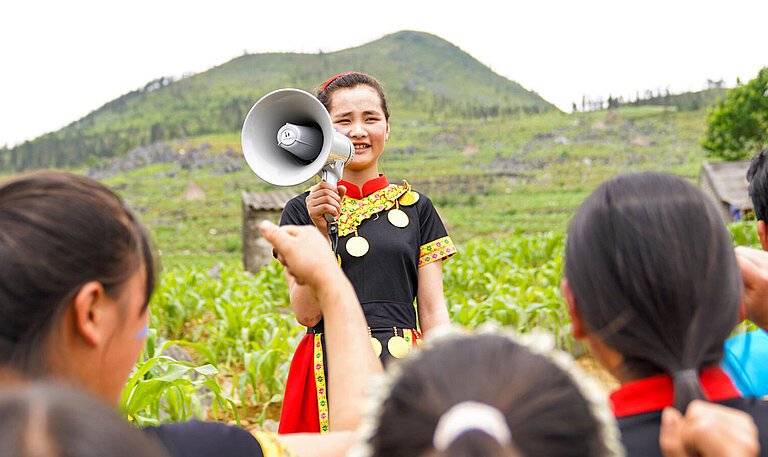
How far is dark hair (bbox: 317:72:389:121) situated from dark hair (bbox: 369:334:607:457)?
1541 mm

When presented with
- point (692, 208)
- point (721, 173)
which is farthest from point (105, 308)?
point (721, 173)

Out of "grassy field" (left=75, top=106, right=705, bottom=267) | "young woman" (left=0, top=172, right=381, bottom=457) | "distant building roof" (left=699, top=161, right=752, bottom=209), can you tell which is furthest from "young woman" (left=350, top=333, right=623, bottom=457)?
"grassy field" (left=75, top=106, right=705, bottom=267)

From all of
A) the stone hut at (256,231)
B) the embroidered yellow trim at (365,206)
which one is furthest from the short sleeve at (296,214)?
the stone hut at (256,231)

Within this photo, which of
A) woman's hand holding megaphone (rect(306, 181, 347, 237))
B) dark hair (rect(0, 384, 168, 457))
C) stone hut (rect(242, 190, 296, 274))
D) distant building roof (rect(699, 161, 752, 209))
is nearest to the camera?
dark hair (rect(0, 384, 168, 457))

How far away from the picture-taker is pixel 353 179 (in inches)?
83.1

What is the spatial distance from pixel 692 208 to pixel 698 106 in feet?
215

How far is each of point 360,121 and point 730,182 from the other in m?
16.1

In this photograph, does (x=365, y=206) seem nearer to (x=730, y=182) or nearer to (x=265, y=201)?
(x=265, y=201)

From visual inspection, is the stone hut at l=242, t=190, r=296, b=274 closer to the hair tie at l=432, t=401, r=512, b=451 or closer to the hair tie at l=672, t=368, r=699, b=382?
the hair tie at l=672, t=368, r=699, b=382

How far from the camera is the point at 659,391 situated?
968mm

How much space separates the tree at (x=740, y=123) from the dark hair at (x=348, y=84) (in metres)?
22.5

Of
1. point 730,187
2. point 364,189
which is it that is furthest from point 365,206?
point 730,187

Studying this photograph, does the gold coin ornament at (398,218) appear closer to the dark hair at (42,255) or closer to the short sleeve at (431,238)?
the short sleeve at (431,238)

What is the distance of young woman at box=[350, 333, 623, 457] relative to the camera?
661 mm
